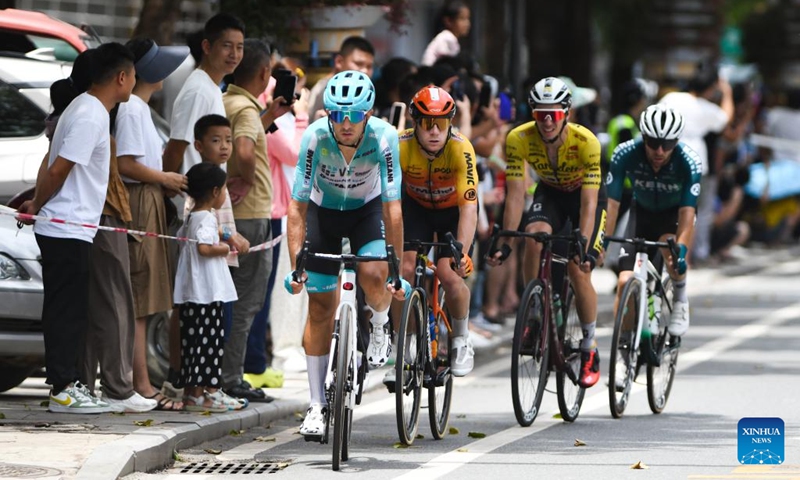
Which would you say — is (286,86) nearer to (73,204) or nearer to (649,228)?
(73,204)

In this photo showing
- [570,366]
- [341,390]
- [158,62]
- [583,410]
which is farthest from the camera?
[583,410]

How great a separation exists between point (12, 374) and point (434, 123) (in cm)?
359

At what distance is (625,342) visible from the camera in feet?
39.9

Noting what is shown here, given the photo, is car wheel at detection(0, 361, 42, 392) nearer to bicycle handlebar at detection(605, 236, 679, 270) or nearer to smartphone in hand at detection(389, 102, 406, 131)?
smartphone in hand at detection(389, 102, 406, 131)

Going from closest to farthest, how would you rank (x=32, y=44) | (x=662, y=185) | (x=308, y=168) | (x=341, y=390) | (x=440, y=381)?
(x=341, y=390) → (x=308, y=168) → (x=440, y=381) → (x=662, y=185) → (x=32, y=44)

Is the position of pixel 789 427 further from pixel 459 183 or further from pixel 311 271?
pixel 311 271

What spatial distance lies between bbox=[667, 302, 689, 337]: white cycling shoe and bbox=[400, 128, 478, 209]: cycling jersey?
7.20ft

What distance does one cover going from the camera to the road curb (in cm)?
913

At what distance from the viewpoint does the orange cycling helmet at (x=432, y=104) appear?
1070 cm

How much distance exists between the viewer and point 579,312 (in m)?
12.1

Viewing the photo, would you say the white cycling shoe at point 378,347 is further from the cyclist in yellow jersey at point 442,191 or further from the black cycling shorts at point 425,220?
the black cycling shorts at point 425,220

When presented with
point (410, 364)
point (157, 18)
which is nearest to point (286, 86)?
point (410, 364)

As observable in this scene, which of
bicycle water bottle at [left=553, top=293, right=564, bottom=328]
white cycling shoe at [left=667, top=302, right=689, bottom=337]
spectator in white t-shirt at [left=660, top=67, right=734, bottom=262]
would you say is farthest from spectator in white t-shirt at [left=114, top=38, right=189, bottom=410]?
spectator in white t-shirt at [left=660, top=67, right=734, bottom=262]

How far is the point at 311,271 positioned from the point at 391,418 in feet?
7.80
